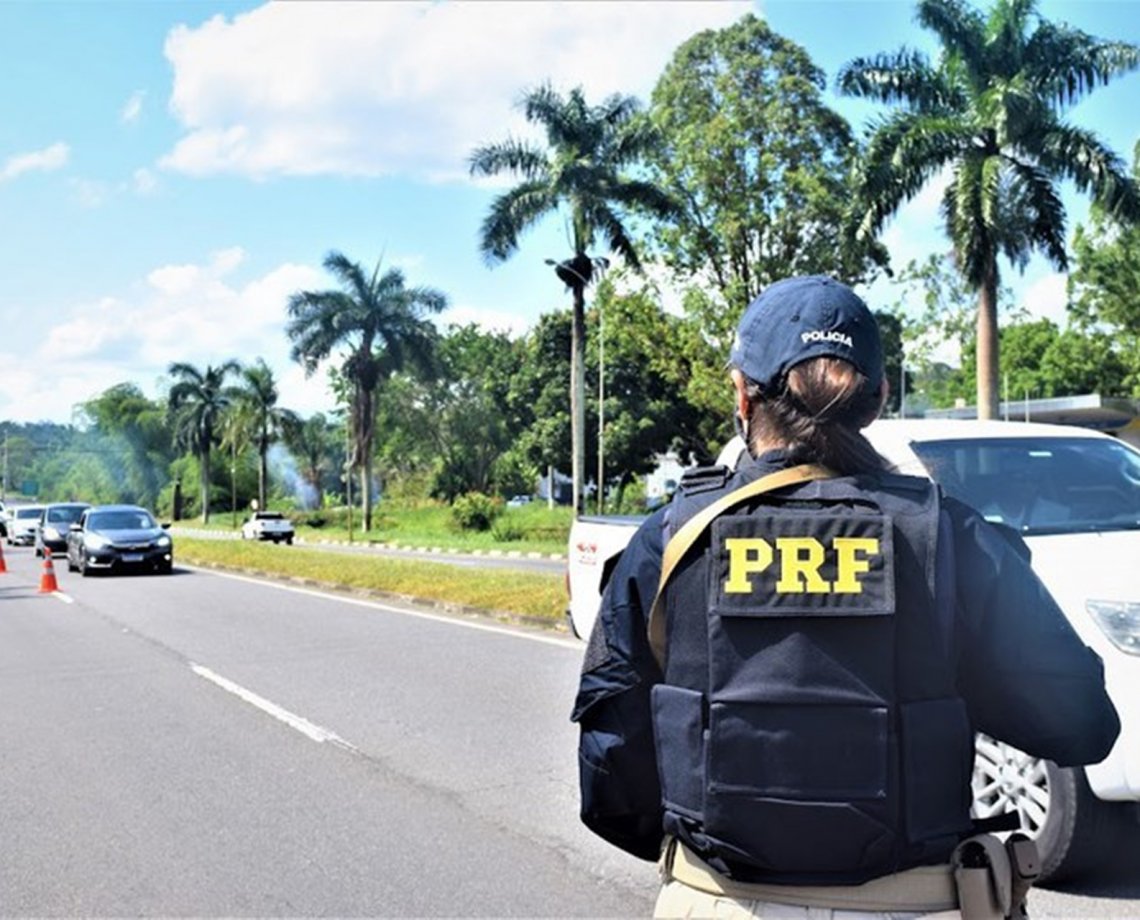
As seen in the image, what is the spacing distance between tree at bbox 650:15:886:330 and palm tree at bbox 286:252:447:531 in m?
18.1

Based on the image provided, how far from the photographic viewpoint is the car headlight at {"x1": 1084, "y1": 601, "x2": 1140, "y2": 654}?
453 centimetres

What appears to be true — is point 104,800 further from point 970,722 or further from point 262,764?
point 970,722

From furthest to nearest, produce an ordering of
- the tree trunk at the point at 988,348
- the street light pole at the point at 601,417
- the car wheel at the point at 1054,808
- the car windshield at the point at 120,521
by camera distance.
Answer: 1. the street light pole at the point at 601,417
2. the tree trunk at the point at 988,348
3. the car windshield at the point at 120,521
4. the car wheel at the point at 1054,808

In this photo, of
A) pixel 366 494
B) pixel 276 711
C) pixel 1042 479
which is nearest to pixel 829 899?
pixel 1042 479

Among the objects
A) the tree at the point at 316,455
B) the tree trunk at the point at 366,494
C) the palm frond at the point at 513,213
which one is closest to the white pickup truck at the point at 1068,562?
the palm frond at the point at 513,213

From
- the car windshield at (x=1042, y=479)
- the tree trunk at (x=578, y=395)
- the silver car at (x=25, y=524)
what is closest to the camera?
the car windshield at (x=1042, y=479)

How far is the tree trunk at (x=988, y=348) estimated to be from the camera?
26750 millimetres

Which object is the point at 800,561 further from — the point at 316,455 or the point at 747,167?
the point at 316,455

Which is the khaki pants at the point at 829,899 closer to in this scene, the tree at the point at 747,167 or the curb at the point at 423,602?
the curb at the point at 423,602

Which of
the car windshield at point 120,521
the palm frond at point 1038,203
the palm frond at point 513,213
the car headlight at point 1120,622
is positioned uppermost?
the palm frond at point 513,213

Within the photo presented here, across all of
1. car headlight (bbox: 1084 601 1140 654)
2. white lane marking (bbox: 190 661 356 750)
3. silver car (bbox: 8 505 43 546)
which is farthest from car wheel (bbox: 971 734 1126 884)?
silver car (bbox: 8 505 43 546)

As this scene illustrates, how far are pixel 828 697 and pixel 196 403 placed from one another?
78367 mm

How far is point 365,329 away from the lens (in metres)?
53.3

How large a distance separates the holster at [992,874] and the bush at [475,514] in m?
43.2
